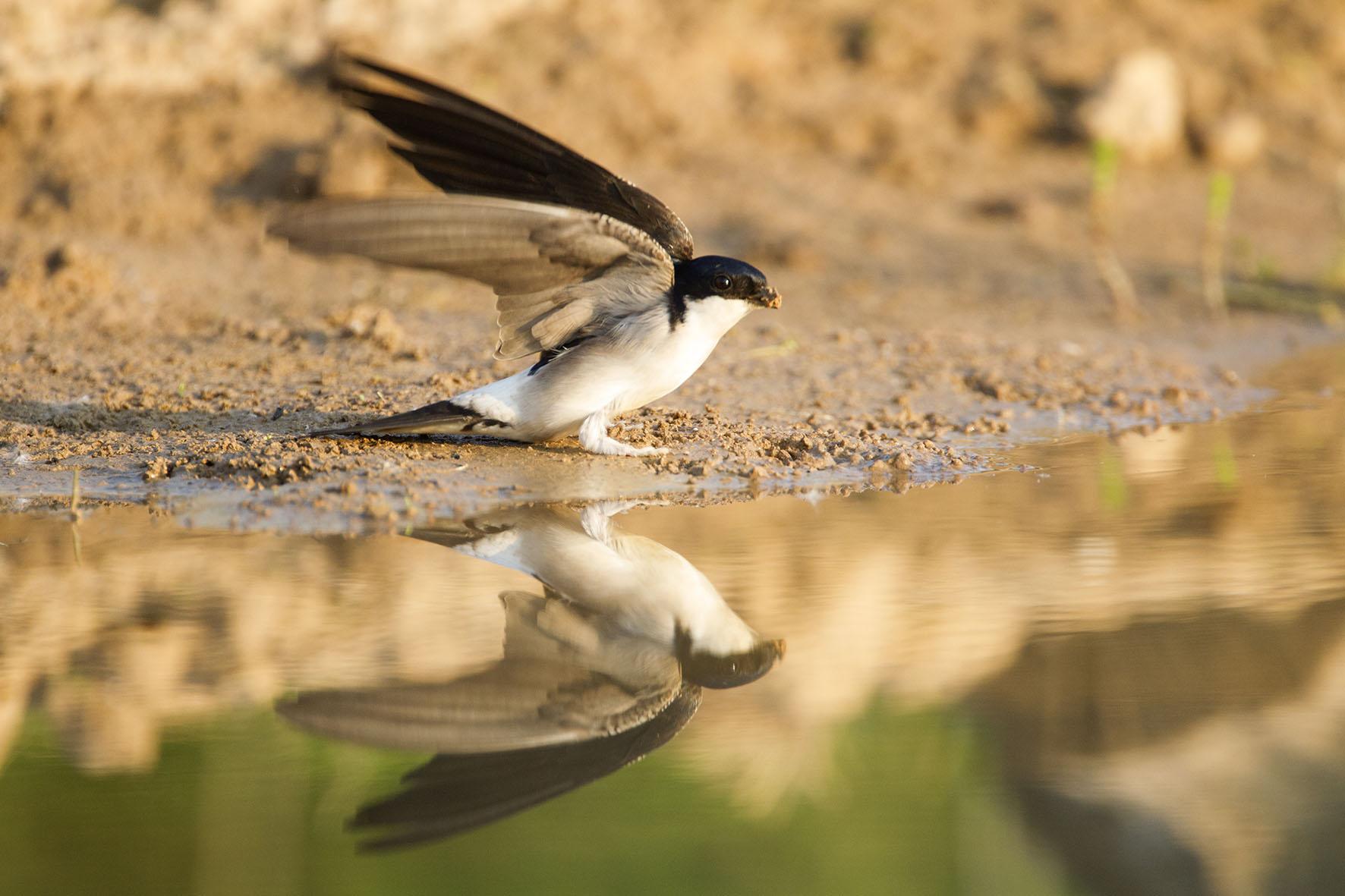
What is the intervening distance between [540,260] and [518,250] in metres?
0.10

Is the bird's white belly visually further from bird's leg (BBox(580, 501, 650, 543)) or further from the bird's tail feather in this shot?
bird's leg (BBox(580, 501, 650, 543))

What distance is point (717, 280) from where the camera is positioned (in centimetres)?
412

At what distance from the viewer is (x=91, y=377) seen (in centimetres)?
529

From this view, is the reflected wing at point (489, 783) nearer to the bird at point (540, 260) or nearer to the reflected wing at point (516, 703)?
the reflected wing at point (516, 703)

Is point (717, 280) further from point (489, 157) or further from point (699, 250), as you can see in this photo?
point (699, 250)

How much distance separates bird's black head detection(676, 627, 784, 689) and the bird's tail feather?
1.55m

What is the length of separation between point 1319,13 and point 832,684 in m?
8.48

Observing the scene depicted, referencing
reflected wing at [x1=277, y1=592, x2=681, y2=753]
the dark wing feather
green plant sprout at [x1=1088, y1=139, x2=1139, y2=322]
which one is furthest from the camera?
green plant sprout at [x1=1088, y1=139, x2=1139, y2=322]

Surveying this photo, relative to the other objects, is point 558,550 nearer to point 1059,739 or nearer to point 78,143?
point 1059,739

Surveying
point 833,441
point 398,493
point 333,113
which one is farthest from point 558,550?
point 333,113

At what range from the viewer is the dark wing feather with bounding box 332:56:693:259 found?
3.90 m

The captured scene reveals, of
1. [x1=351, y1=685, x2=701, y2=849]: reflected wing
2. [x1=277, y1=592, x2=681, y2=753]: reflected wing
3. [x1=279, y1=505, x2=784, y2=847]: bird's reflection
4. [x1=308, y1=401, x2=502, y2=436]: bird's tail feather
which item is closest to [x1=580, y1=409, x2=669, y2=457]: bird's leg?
[x1=308, y1=401, x2=502, y2=436]: bird's tail feather

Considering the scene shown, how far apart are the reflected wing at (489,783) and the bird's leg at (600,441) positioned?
1.87 meters

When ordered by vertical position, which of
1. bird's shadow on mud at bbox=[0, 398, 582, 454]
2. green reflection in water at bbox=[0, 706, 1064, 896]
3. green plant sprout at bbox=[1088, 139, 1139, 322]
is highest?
green plant sprout at bbox=[1088, 139, 1139, 322]
